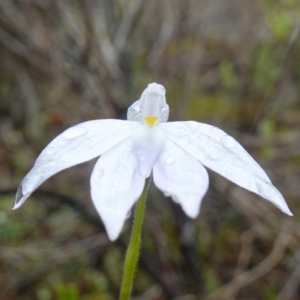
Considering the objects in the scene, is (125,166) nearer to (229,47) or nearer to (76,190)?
(76,190)

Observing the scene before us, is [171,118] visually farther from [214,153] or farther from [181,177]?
[181,177]

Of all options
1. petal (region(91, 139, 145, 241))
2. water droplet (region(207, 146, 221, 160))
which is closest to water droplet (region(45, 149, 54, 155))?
petal (region(91, 139, 145, 241))

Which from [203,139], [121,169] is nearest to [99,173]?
[121,169]

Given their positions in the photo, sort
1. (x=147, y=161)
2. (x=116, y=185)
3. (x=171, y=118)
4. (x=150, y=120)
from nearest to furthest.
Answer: (x=116, y=185) → (x=147, y=161) → (x=150, y=120) → (x=171, y=118)

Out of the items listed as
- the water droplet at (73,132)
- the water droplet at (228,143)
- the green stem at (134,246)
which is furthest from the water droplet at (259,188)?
the water droplet at (73,132)

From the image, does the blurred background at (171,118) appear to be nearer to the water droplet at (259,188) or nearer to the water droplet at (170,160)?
the water droplet at (170,160)
